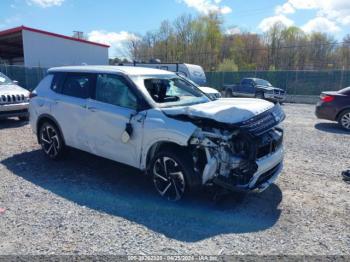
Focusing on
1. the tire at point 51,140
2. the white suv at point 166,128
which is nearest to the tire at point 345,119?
the white suv at point 166,128

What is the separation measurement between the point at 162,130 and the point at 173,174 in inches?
23.8

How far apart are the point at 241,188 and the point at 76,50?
25818 millimetres

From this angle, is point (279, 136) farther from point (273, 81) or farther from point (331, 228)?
point (273, 81)

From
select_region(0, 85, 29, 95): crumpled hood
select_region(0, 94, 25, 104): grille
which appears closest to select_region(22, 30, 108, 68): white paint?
select_region(0, 85, 29, 95): crumpled hood

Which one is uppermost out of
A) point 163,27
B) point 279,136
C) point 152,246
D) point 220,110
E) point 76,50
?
point 163,27

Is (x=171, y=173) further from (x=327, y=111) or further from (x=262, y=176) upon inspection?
(x=327, y=111)

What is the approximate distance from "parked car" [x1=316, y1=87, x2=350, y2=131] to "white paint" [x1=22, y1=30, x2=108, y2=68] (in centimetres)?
2109

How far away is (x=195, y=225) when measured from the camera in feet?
12.3

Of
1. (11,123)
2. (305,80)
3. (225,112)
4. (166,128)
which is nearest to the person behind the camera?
(225,112)

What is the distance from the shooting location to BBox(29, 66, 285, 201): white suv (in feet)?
12.6

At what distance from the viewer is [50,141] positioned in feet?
19.8

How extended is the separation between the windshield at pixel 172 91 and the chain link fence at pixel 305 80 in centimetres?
1964

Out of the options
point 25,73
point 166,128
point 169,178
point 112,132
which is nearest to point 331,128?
point 169,178

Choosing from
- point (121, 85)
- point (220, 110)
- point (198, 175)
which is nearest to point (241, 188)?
point (198, 175)
